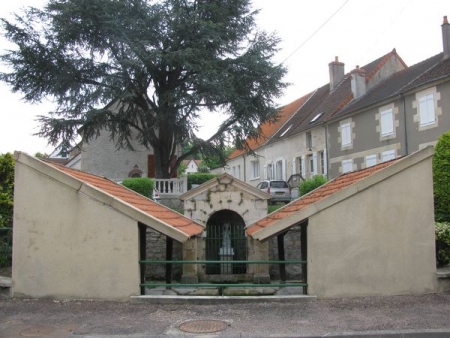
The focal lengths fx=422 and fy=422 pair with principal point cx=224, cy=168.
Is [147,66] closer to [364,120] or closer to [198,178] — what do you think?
[198,178]

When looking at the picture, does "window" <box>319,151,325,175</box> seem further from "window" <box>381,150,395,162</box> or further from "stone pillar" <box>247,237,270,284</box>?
"stone pillar" <box>247,237,270,284</box>

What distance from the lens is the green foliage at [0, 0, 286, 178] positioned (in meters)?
21.1

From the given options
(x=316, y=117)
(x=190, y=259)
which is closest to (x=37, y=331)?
(x=190, y=259)

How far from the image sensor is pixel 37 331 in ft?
19.2

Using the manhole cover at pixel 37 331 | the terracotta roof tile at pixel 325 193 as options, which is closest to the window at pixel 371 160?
the terracotta roof tile at pixel 325 193

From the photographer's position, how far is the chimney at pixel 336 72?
3559 centimetres

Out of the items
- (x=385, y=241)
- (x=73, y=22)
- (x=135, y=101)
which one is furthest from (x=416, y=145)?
(x=73, y=22)

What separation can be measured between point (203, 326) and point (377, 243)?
348 cm

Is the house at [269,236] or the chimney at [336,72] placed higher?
the chimney at [336,72]

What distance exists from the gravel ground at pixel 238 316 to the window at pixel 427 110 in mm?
16413

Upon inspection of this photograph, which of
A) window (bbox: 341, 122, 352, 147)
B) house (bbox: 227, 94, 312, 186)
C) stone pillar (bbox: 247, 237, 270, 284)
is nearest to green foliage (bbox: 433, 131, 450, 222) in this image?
stone pillar (bbox: 247, 237, 270, 284)

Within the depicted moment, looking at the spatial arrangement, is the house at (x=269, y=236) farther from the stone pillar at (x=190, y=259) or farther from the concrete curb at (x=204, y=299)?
the stone pillar at (x=190, y=259)

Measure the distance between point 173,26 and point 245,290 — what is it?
51.8 feet

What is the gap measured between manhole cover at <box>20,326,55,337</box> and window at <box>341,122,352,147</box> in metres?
25.1
